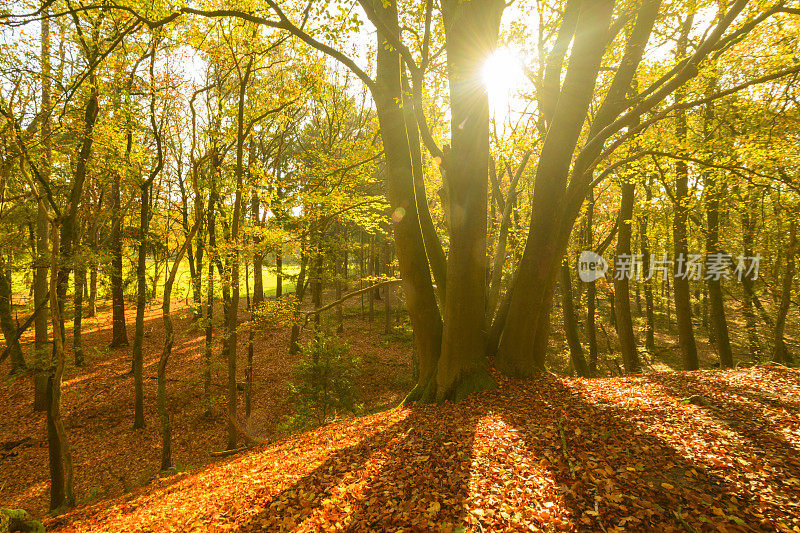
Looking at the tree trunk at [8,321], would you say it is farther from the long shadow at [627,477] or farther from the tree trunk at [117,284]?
the long shadow at [627,477]

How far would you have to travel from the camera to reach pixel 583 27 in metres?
5.13


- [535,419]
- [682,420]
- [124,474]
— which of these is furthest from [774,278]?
[124,474]

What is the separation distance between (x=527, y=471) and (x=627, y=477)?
890mm

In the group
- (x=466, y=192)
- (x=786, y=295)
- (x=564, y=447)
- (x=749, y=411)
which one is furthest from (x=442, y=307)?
(x=786, y=295)

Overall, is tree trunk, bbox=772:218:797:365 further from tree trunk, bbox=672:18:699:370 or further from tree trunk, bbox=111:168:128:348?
tree trunk, bbox=111:168:128:348

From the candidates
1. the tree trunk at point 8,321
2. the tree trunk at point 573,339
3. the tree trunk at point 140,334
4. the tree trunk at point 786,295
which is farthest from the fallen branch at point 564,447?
the tree trunk at point 8,321

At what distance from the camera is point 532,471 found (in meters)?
3.51

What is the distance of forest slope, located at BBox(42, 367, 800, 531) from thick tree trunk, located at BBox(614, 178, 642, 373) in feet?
17.2

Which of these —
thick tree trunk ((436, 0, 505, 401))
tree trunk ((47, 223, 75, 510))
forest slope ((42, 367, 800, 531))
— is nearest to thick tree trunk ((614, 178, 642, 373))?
forest slope ((42, 367, 800, 531))

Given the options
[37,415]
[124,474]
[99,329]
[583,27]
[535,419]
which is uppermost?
[583,27]

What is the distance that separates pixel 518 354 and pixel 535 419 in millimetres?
1527

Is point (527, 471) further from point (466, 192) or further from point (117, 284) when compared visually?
point (117, 284)

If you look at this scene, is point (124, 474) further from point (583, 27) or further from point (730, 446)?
point (583, 27)

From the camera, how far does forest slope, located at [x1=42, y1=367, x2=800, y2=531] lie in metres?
2.88
